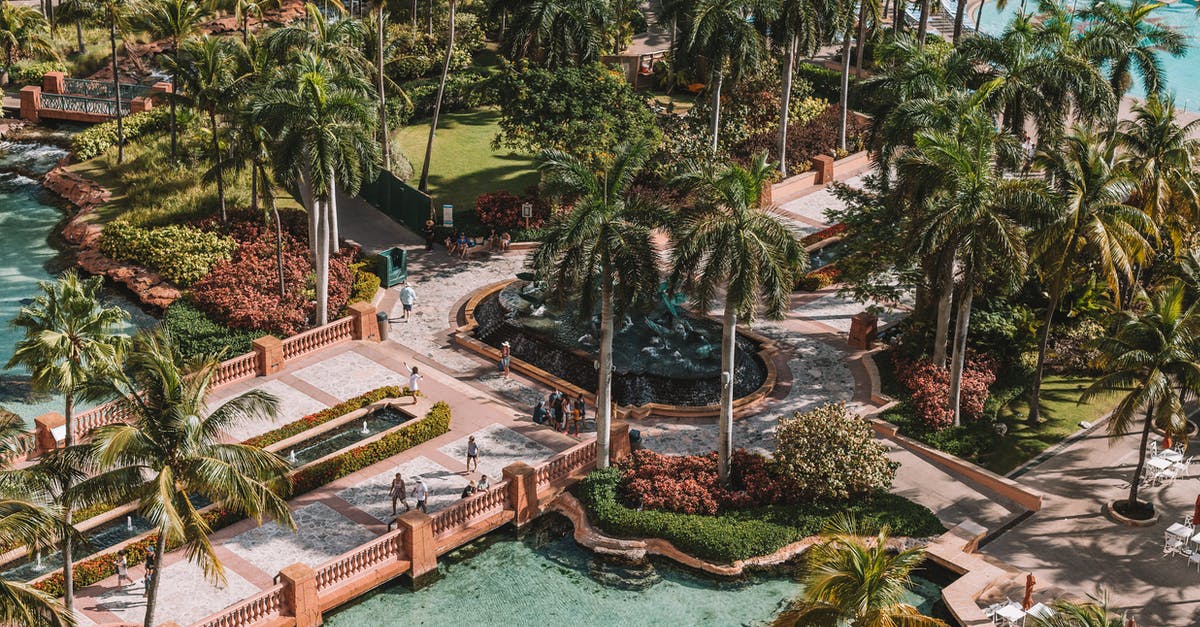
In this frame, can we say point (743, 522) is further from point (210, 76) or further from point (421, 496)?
point (210, 76)

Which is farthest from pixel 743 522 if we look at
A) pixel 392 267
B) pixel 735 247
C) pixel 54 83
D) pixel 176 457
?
pixel 54 83

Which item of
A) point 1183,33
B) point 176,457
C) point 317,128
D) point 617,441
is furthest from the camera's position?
point 1183,33

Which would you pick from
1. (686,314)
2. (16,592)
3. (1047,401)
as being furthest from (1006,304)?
(16,592)

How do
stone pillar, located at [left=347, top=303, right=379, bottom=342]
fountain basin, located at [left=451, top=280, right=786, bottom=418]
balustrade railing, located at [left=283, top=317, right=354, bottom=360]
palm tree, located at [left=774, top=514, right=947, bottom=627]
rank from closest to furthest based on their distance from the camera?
palm tree, located at [left=774, top=514, right=947, bottom=627] < fountain basin, located at [left=451, top=280, right=786, bottom=418] < balustrade railing, located at [left=283, top=317, right=354, bottom=360] < stone pillar, located at [left=347, top=303, right=379, bottom=342]

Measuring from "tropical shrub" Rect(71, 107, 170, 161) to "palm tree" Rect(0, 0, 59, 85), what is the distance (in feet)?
28.6

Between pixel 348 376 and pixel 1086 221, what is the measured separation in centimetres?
2643

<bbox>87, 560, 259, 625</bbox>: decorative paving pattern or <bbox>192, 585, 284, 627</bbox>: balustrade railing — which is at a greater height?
<bbox>192, 585, 284, 627</bbox>: balustrade railing

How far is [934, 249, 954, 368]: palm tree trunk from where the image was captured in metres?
45.5

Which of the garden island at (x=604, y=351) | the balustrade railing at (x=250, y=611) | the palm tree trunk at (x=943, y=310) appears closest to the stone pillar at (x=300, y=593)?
the garden island at (x=604, y=351)

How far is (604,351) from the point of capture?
140 feet

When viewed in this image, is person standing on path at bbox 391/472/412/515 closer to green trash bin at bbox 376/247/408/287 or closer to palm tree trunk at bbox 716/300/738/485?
palm tree trunk at bbox 716/300/738/485

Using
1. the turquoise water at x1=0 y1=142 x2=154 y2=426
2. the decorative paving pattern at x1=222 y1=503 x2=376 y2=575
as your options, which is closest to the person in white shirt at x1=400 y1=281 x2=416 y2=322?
the turquoise water at x1=0 y1=142 x2=154 y2=426

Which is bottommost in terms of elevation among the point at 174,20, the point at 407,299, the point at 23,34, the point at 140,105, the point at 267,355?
the point at 267,355

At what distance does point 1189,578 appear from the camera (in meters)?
39.6
